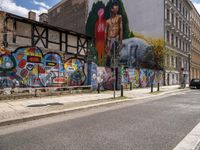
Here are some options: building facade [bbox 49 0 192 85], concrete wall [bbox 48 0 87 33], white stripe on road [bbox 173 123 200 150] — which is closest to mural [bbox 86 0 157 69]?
building facade [bbox 49 0 192 85]

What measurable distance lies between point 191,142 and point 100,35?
108 ft

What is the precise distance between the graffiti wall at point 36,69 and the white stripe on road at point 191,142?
10515 millimetres

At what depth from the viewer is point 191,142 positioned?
4965 millimetres

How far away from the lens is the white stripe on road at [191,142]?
4.61 metres

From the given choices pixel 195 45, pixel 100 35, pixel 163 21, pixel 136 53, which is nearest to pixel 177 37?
pixel 163 21

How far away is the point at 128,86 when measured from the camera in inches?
907

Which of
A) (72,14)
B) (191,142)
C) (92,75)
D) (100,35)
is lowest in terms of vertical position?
(191,142)

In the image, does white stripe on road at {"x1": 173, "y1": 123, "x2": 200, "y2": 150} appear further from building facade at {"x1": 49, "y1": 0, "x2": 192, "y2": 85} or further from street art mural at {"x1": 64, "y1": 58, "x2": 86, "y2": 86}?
building facade at {"x1": 49, "y1": 0, "x2": 192, "y2": 85}

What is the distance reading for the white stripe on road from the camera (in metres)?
4.61

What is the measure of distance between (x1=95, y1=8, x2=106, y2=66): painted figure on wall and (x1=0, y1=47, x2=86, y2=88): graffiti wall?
18.2m

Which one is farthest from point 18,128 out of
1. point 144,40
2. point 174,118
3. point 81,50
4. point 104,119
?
point 144,40

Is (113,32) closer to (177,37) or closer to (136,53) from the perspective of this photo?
(136,53)

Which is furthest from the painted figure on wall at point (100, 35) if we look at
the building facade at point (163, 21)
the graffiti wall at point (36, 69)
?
the graffiti wall at point (36, 69)

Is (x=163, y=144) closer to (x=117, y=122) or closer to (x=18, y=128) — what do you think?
(x=117, y=122)
